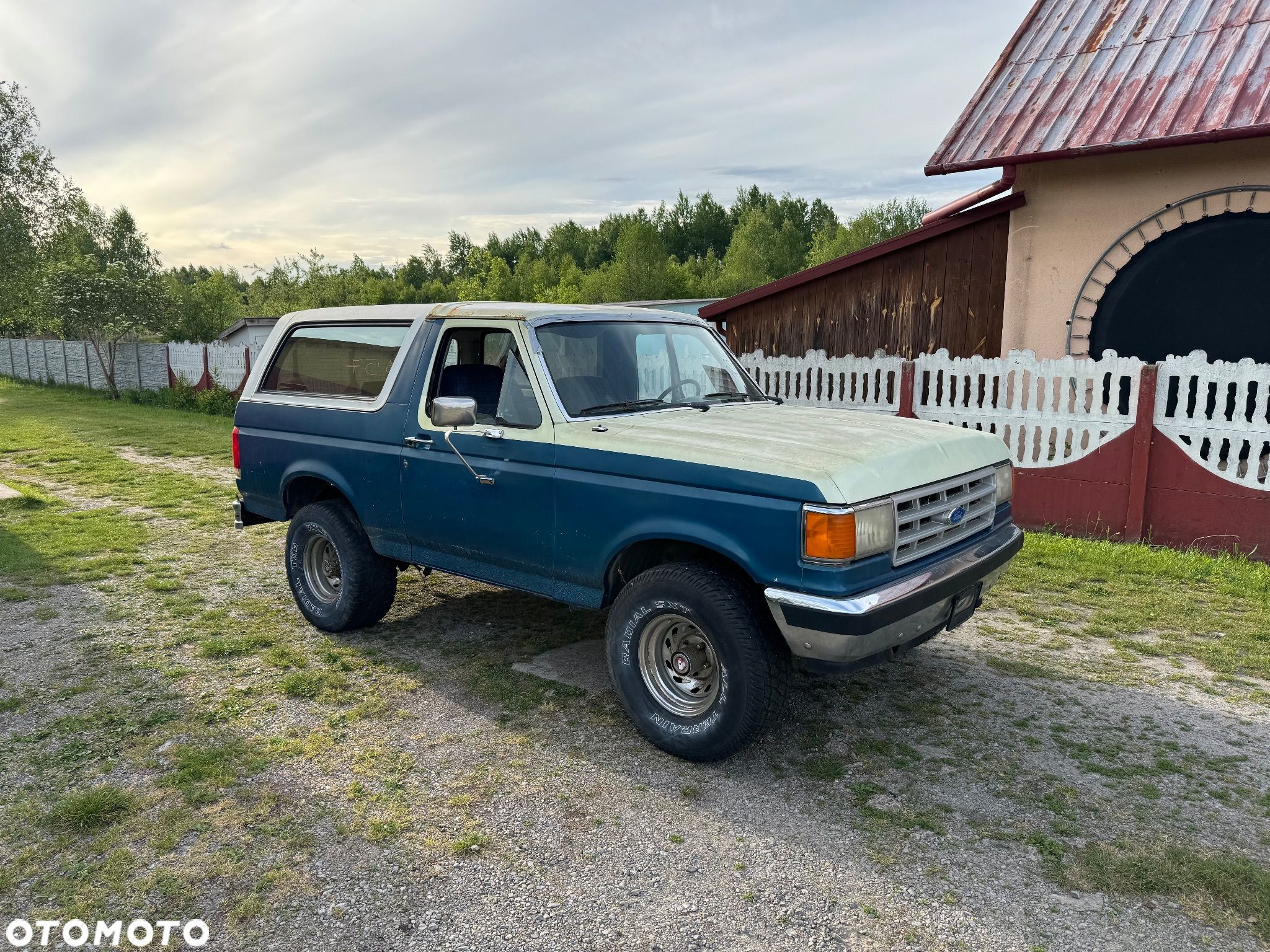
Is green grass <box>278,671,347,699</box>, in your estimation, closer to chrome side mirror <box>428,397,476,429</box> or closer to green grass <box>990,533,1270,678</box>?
chrome side mirror <box>428,397,476,429</box>

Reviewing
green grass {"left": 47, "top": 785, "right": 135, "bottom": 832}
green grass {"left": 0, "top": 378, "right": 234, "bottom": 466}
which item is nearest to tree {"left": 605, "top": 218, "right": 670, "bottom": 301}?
green grass {"left": 0, "top": 378, "right": 234, "bottom": 466}

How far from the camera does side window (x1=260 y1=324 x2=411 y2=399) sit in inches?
212

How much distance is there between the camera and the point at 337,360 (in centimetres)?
569

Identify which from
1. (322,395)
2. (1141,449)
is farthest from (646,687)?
(1141,449)

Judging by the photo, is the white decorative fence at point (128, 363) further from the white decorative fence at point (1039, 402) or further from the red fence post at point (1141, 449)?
the red fence post at point (1141, 449)

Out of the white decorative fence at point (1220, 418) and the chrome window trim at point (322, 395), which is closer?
the chrome window trim at point (322, 395)

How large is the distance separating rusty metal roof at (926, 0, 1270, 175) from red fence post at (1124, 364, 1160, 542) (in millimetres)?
2516

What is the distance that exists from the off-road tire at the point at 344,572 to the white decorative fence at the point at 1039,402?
17.3 ft

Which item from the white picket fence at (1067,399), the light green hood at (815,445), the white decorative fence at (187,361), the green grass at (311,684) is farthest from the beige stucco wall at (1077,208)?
the white decorative fence at (187,361)

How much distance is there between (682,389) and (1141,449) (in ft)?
16.0

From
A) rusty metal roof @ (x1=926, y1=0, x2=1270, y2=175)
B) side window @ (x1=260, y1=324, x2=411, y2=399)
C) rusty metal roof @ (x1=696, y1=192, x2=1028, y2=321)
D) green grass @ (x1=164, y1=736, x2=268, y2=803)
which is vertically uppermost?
rusty metal roof @ (x1=926, y1=0, x2=1270, y2=175)

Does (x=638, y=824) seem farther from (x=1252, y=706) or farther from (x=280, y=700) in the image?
(x=1252, y=706)

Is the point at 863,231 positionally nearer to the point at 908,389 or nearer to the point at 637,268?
the point at 637,268

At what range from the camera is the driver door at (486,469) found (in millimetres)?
4488
